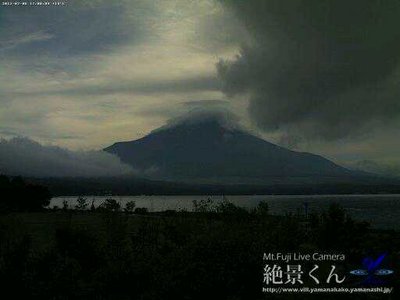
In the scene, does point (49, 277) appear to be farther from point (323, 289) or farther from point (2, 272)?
point (323, 289)

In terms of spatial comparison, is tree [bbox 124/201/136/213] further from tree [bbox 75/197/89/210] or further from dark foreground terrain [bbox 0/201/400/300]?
tree [bbox 75/197/89/210]

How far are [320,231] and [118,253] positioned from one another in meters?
10.6

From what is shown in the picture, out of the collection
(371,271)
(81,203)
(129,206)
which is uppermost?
(129,206)

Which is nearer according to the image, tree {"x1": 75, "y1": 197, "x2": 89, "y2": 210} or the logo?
the logo

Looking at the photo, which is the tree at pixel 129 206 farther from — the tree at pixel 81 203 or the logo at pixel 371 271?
the logo at pixel 371 271

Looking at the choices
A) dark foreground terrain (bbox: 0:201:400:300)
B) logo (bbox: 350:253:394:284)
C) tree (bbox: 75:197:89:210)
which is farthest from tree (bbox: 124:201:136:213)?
logo (bbox: 350:253:394:284)

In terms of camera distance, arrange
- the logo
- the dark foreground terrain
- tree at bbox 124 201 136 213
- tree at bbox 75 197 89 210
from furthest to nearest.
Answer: tree at bbox 75 197 89 210
tree at bbox 124 201 136 213
the dark foreground terrain
the logo

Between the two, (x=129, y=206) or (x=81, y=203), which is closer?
(x=129, y=206)

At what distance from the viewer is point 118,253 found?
19.4 m

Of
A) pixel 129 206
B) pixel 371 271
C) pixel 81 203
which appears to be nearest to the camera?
pixel 371 271

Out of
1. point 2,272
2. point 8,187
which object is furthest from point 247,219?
point 8,187

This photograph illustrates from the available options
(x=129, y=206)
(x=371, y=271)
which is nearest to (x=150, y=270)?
(x=371, y=271)

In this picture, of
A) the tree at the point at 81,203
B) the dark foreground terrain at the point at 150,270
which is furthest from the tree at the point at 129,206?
the tree at the point at 81,203

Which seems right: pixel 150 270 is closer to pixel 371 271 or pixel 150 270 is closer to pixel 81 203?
pixel 371 271
